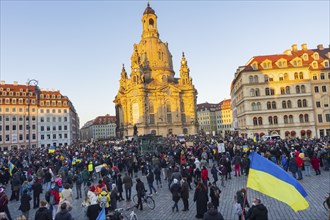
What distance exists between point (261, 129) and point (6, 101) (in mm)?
70998

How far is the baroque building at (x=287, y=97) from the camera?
192 feet

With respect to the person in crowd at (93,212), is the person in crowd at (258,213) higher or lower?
higher

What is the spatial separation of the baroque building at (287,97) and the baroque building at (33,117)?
5812cm

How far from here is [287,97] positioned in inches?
2319

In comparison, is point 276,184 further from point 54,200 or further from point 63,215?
point 54,200

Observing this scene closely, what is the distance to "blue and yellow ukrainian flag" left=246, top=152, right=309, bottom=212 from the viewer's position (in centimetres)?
730

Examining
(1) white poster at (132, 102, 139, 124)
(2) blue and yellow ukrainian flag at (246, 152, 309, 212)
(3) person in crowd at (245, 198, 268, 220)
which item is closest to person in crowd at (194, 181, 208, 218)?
(3) person in crowd at (245, 198, 268, 220)

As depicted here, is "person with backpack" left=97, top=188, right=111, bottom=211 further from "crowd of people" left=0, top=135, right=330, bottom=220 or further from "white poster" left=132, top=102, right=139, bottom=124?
"white poster" left=132, top=102, right=139, bottom=124

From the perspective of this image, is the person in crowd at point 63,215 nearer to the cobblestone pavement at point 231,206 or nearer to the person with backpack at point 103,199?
the person with backpack at point 103,199

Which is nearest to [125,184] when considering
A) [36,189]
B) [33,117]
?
[36,189]

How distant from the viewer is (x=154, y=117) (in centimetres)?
9512

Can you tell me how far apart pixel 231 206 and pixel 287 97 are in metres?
51.2

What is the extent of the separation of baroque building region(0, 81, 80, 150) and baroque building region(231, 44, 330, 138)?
58123 millimetres

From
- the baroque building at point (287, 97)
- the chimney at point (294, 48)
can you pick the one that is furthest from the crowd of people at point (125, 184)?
the chimney at point (294, 48)
